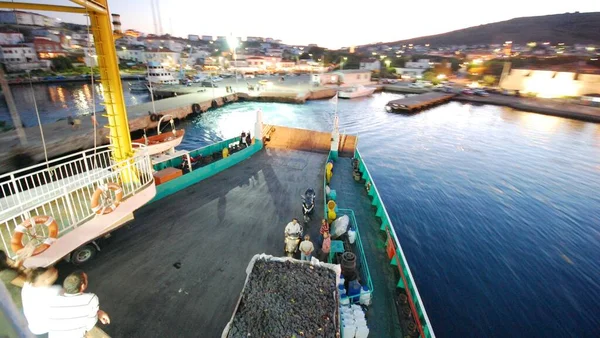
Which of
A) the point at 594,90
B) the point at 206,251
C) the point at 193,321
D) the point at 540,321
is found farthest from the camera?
the point at 594,90

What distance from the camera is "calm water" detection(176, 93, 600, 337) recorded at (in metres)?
11.4

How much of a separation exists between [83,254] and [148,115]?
3209cm

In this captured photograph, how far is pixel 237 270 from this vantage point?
7438 millimetres

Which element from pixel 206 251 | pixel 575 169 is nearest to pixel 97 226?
pixel 206 251

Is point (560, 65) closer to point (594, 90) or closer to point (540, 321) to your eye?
point (594, 90)

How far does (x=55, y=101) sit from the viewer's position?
52594 millimetres

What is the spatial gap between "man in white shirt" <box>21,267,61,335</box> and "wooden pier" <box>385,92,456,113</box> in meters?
56.5

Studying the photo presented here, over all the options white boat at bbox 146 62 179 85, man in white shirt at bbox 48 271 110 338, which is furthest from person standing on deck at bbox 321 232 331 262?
white boat at bbox 146 62 179 85

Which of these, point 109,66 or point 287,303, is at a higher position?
point 109,66

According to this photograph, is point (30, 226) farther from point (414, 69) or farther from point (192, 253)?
point (414, 69)

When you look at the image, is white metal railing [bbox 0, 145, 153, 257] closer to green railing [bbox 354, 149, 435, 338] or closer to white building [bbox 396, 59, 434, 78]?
green railing [bbox 354, 149, 435, 338]

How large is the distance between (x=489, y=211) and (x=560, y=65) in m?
83.3

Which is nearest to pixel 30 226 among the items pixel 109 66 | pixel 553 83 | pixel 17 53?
pixel 109 66

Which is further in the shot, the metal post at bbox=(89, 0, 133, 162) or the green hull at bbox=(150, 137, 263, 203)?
the green hull at bbox=(150, 137, 263, 203)
